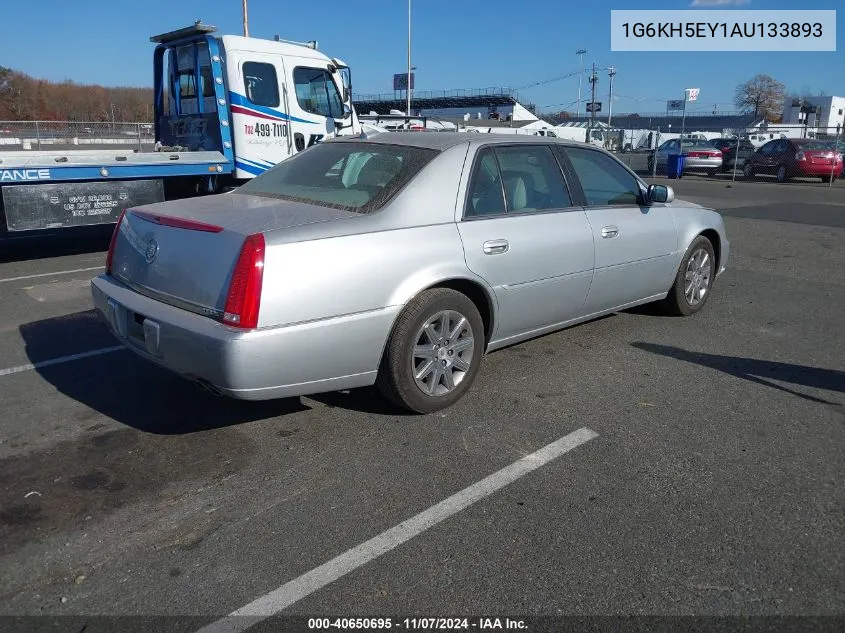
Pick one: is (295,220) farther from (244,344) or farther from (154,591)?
(154,591)

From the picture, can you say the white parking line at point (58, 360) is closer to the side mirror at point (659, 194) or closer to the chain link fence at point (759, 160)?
the side mirror at point (659, 194)

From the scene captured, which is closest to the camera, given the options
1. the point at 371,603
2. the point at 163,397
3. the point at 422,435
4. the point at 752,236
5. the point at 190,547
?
the point at 371,603

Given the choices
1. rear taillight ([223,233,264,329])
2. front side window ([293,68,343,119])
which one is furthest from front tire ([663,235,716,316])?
front side window ([293,68,343,119])

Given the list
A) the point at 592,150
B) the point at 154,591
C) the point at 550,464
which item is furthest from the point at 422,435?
the point at 592,150

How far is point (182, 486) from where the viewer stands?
3.27 meters

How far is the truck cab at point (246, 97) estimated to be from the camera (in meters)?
9.32

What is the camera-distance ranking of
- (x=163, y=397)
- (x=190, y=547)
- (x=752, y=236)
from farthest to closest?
A: (x=752, y=236)
(x=163, y=397)
(x=190, y=547)

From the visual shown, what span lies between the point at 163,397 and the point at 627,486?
273 centimetres

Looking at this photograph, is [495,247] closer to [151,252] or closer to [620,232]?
[620,232]

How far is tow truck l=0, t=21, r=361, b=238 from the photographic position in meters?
7.89

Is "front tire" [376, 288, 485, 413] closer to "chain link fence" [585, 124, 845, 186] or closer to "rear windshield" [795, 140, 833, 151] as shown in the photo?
"chain link fence" [585, 124, 845, 186]

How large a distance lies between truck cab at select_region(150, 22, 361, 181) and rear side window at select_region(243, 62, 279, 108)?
1 centimetres

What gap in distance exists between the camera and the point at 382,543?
2830 mm

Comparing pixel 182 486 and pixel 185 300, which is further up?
pixel 185 300
